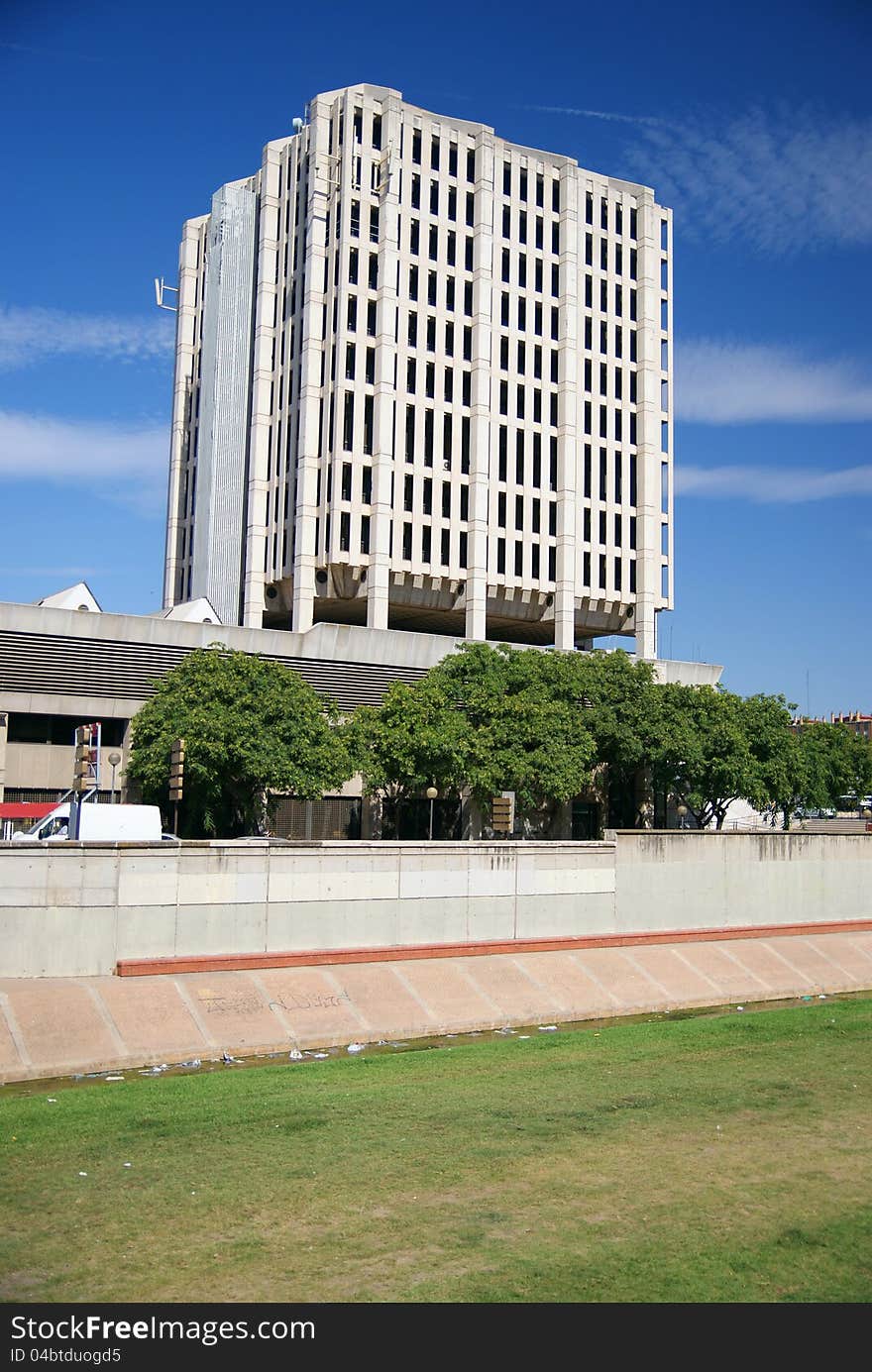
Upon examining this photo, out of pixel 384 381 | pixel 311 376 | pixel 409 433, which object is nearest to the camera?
pixel 384 381

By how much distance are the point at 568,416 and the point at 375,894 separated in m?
50.3

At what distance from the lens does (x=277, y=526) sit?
6888 centimetres

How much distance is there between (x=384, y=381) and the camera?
65000mm

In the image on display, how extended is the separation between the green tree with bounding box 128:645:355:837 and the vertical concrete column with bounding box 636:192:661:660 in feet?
106

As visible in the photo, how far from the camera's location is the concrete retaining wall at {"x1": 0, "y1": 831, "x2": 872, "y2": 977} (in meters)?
23.7

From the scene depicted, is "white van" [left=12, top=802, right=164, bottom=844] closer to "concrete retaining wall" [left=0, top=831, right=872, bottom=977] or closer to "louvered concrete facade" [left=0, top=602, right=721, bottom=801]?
"concrete retaining wall" [left=0, top=831, right=872, bottom=977]

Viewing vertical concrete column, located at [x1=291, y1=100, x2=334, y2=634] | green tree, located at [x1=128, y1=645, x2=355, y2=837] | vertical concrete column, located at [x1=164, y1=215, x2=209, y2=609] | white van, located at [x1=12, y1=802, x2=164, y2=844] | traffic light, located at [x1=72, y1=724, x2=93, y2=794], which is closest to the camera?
traffic light, located at [x1=72, y1=724, x2=93, y2=794]

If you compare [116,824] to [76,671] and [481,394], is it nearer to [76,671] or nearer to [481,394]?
[76,671]

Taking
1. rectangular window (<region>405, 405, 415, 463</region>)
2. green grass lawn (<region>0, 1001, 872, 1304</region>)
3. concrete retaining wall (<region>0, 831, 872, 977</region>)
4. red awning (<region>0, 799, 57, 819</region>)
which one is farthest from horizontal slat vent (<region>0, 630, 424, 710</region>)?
green grass lawn (<region>0, 1001, 872, 1304</region>)

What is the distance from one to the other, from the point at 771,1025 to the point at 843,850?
14.9 m

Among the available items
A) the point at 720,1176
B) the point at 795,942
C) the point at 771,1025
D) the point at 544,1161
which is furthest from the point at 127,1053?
the point at 795,942

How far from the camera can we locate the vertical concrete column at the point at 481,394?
221 ft

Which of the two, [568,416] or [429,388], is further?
[568,416]

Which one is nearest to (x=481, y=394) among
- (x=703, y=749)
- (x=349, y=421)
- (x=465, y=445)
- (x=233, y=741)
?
(x=465, y=445)
